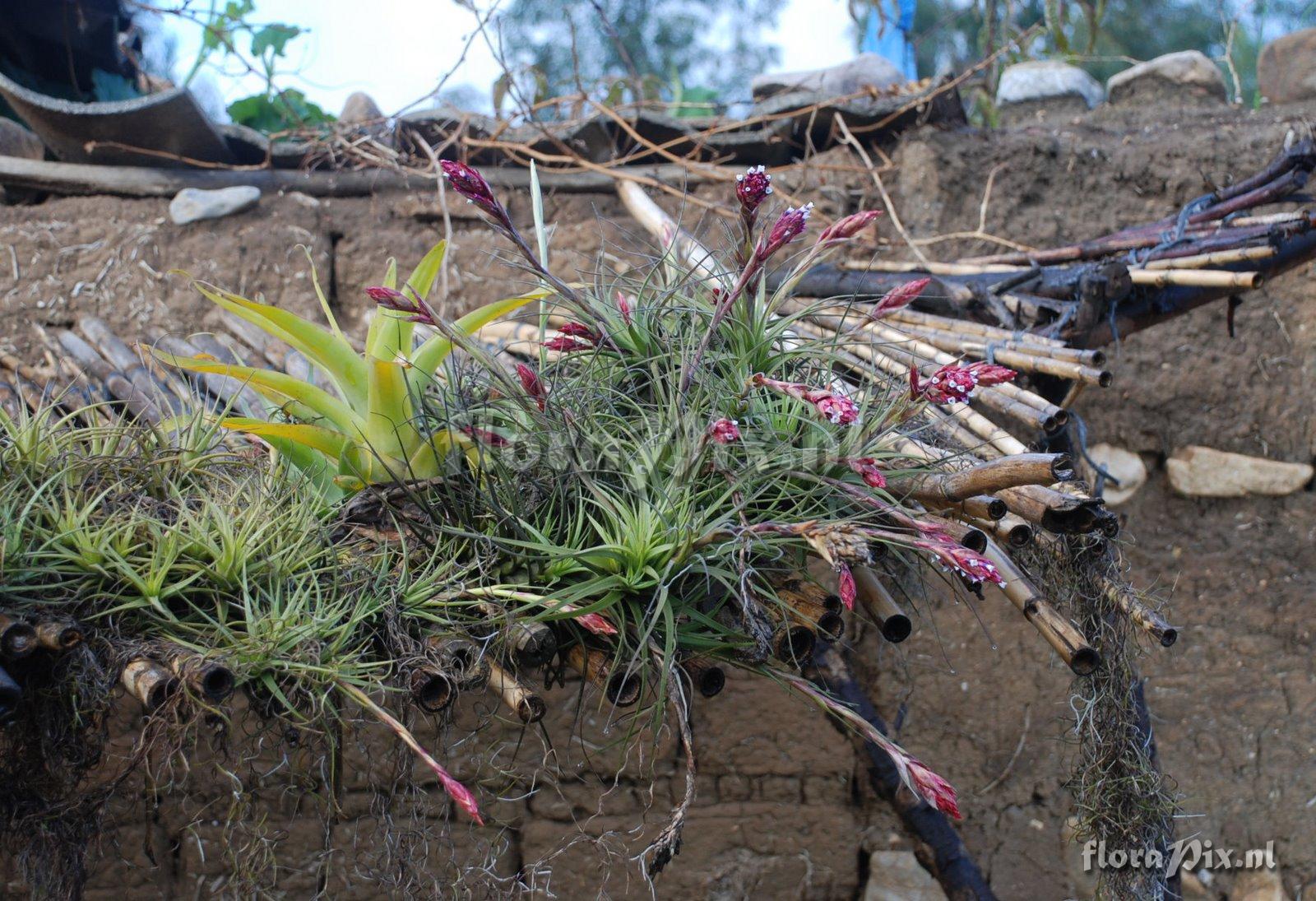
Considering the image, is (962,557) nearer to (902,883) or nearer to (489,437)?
(489,437)

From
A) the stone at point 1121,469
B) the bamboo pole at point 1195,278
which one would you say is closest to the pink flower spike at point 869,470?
the bamboo pole at point 1195,278

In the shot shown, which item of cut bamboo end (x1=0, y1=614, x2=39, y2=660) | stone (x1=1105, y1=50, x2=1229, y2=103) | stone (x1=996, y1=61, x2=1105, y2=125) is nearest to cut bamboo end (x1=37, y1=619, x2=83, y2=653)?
cut bamboo end (x1=0, y1=614, x2=39, y2=660)

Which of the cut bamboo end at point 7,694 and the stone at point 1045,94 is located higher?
the stone at point 1045,94

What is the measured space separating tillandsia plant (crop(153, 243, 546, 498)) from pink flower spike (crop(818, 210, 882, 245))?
603mm

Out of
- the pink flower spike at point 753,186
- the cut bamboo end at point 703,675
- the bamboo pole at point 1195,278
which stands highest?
the pink flower spike at point 753,186

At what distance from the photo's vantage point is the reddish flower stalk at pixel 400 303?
5.71ft

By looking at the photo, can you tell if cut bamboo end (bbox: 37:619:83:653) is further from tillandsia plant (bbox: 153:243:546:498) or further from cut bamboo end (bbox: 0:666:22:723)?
tillandsia plant (bbox: 153:243:546:498)

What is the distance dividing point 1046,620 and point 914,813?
1322mm

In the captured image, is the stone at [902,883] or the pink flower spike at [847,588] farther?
the stone at [902,883]

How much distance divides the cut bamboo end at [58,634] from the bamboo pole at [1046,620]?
1465 millimetres

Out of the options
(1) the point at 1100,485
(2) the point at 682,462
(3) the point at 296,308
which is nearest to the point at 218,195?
(3) the point at 296,308

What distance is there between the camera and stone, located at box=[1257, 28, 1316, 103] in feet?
14.2

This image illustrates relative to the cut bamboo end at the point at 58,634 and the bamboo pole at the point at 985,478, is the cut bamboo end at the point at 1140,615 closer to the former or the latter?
the bamboo pole at the point at 985,478

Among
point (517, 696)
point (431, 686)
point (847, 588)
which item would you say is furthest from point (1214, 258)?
point (431, 686)
